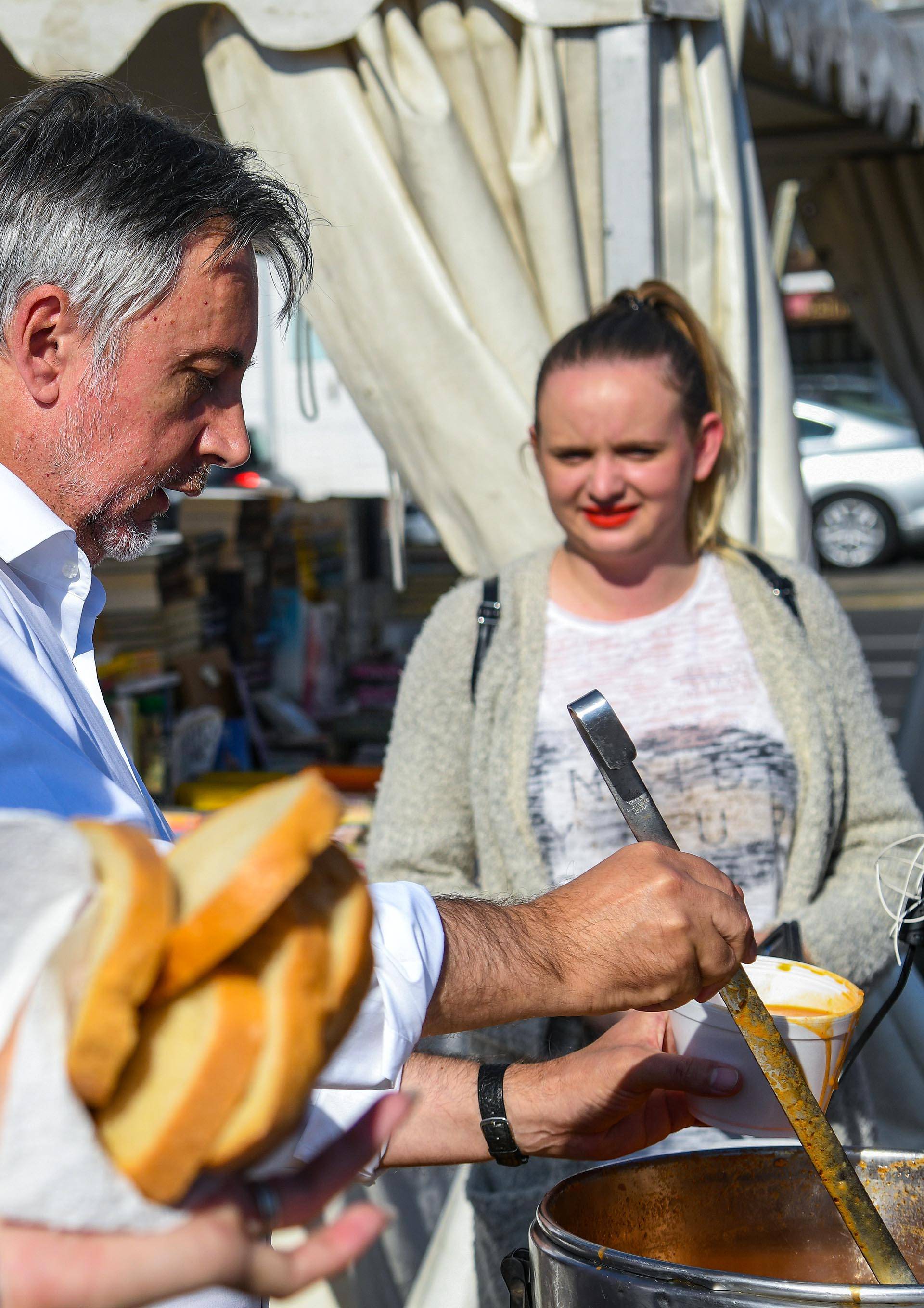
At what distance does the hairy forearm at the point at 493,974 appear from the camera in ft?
3.02

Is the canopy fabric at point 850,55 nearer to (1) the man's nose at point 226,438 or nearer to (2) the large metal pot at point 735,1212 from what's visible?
(1) the man's nose at point 226,438

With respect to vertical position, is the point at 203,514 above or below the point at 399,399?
below

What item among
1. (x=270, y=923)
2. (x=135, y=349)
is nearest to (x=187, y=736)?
(x=135, y=349)

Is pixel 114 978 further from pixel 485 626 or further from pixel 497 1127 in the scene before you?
pixel 485 626

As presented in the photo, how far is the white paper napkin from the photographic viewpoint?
1.50 ft

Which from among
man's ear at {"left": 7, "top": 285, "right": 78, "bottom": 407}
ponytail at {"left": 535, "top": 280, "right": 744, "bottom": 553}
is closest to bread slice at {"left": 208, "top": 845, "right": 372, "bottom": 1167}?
man's ear at {"left": 7, "top": 285, "right": 78, "bottom": 407}

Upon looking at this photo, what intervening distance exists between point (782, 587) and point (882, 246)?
15.3 ft

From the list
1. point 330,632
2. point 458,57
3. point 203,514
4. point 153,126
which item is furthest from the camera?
point 330,632

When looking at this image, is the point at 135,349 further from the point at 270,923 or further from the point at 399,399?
the point at 399,399

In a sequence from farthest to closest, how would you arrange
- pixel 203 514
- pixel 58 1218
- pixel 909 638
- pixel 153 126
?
pixel 909 638 < pixel 203 514 < pixel 153 126 < pixel 58 1218

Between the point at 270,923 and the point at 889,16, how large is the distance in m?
4.79

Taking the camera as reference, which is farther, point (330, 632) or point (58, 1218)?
point (330, 632)

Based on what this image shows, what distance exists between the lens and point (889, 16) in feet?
14.2

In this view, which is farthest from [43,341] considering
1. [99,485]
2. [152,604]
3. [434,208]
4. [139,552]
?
[152,604]
